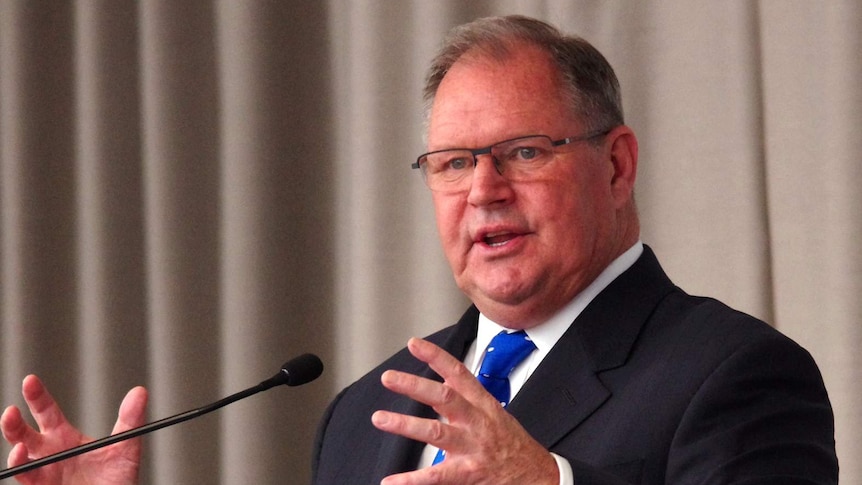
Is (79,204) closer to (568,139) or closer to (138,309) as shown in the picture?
(138,309)

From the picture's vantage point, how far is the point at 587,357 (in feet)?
6.86

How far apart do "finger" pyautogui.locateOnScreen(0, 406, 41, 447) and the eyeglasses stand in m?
0.88

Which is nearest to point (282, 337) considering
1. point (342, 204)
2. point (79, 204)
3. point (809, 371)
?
point (342, 204)

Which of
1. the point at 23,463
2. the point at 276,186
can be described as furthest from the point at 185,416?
the point at 276,186

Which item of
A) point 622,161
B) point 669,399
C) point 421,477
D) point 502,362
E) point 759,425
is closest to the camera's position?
point 421,477

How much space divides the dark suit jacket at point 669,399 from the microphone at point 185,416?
27 centimetres

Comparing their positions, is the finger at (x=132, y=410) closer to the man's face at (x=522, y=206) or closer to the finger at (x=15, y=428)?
the finger at (x=15, y=428)

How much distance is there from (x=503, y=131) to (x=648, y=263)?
368 mm

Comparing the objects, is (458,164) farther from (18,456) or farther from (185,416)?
(18,456)

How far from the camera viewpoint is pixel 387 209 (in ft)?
11.5

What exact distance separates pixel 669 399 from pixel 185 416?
2.57 ft

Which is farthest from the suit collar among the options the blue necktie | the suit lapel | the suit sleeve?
the suit sleeve

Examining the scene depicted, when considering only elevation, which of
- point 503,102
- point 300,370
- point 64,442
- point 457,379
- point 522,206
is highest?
point 503,102

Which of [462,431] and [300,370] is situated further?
[300,370]
